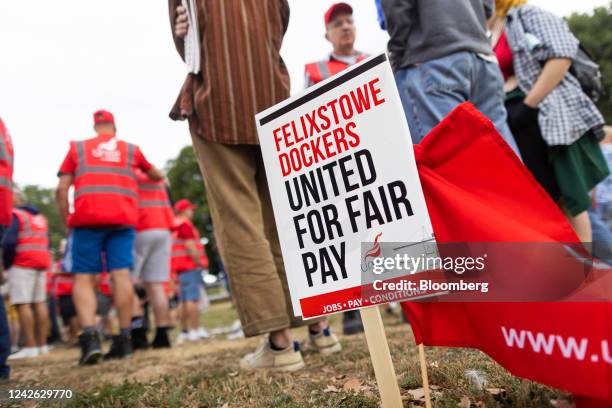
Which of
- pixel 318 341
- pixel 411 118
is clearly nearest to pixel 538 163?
pixel 411 118

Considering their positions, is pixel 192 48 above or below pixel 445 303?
above

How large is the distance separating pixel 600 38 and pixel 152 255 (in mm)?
23972

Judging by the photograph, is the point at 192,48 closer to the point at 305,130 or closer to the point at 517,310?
the point at 305,130

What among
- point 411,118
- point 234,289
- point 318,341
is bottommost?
point 318,341

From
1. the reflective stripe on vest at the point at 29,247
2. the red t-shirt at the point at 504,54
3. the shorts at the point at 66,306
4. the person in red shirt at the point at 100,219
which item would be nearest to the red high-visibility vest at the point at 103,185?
the person in red shirt at the point at 100,219

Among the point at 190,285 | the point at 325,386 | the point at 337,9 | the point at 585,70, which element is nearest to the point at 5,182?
the point at 325,386

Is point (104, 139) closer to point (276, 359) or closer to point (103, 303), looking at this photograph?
point (276, 359)

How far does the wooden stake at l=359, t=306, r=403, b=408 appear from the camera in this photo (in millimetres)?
1517

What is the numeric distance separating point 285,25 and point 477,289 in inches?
85.6

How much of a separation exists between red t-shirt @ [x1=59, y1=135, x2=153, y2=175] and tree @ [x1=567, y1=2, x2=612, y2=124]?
21424 millimetres

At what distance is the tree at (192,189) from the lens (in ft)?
→ 121

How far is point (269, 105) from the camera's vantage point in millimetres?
2869

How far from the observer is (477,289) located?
151 centimetres

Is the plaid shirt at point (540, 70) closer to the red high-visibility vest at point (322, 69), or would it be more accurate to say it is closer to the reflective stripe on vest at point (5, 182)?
the red high-visibility vest at point (322, 69)
